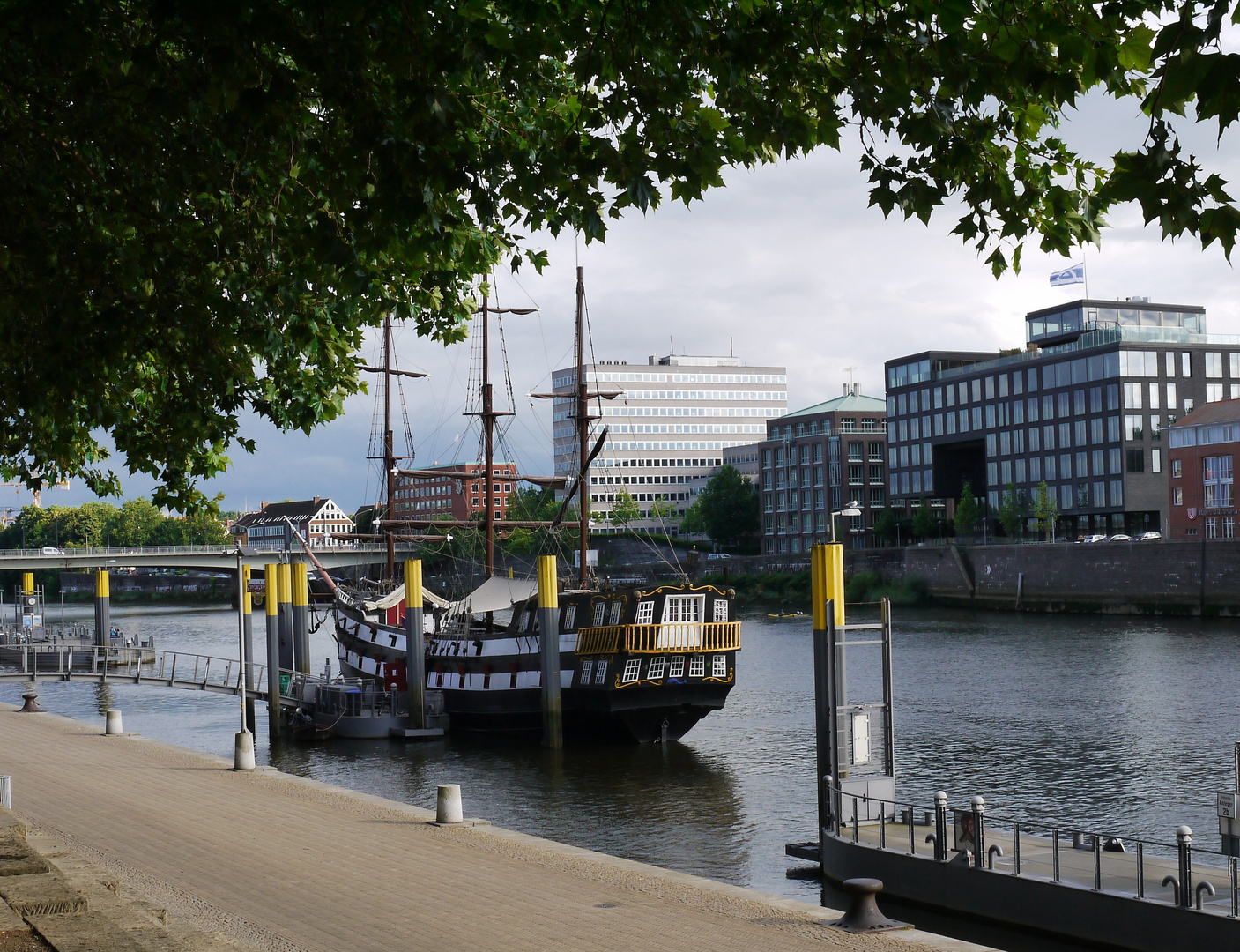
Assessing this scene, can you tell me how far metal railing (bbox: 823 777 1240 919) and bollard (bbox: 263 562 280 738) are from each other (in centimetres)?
2589

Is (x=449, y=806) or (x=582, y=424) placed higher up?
(x=582, y=424)

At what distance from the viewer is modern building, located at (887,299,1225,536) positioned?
325ft

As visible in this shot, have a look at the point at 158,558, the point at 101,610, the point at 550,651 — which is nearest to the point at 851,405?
the point at 158,558

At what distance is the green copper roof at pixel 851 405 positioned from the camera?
5684 inches

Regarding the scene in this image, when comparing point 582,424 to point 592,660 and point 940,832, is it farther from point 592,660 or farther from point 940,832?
point 940,832

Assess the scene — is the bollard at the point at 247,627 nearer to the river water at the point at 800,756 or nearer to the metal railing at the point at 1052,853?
the river water at the point at 800,756

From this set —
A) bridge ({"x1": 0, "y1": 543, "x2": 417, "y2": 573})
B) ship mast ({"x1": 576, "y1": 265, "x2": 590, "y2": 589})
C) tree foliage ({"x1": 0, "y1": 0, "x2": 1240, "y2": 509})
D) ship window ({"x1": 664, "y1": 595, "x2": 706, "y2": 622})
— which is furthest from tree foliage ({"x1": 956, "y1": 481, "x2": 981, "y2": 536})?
tree foliage ({"x1": 0, "y1": 0, "x2": 1240, "y2": 509})

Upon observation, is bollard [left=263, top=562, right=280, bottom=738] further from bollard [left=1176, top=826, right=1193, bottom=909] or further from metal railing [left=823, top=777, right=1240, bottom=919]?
bollard [left=1176, top=826, right=1193, bottom=909]

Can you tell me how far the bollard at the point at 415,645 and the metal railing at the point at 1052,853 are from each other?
20805 millimetres

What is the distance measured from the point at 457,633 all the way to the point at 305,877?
3004 cm

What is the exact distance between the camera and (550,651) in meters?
36.0

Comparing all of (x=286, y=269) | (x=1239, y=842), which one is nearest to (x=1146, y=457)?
(x=1239, y=842)

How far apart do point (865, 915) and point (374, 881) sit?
5.92 m

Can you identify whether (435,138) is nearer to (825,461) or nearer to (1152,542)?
(1152,542)
